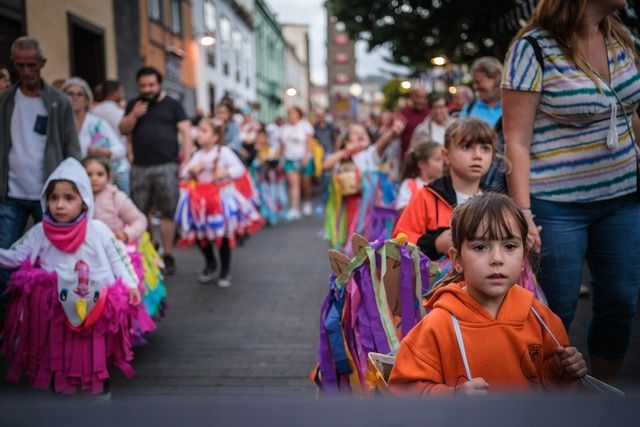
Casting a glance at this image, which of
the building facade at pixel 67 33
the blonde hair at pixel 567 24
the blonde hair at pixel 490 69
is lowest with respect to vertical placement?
the blonde hair at pixel 567 24

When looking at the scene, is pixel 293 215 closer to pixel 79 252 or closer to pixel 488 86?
pixel 488 86

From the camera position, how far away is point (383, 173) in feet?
23.1

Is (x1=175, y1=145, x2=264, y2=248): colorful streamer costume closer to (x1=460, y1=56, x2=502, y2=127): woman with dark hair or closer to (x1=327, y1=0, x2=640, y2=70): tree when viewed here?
(x1=460, y1=56, x2=502, y2=127): woman with dark hair

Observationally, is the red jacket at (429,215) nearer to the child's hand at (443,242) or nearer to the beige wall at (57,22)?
the child's hand at (443,242)

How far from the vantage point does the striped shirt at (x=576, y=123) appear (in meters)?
2.65

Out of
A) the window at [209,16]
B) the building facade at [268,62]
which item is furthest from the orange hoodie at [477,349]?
the building facade at [268,62]

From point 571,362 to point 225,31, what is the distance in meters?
27.5

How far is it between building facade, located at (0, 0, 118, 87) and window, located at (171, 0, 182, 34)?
7049 millimetres

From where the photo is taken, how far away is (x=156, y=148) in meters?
7.19

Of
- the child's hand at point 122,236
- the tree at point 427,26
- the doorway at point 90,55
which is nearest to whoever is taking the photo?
the child's hand at point 122,236

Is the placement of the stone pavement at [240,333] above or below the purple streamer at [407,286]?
below

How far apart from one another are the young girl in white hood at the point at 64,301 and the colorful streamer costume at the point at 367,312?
4.85 feet

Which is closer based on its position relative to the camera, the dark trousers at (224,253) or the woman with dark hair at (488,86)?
the woman with dark hair at (488,86)

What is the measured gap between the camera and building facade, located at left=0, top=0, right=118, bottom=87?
7.88m
